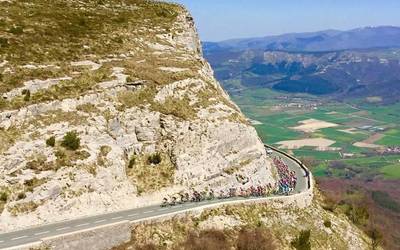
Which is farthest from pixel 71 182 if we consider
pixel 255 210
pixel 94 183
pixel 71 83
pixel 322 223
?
pixel 322 223

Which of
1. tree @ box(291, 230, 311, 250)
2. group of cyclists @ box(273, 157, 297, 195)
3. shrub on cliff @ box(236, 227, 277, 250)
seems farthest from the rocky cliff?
tree @ box(291, 230, 311, 250)

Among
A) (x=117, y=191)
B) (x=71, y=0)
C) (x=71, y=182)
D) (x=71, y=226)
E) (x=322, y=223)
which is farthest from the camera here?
(x=71, y=0)

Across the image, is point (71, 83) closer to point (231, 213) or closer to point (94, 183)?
point (94, 183)

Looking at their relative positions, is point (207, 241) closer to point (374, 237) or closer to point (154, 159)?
point (154, 159)

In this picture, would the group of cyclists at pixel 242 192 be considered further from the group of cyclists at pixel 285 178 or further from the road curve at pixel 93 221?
the road curve at pixel 93 221

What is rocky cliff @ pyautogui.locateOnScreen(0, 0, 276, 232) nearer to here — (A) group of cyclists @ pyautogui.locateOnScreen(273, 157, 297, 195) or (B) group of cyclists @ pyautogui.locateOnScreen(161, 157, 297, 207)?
(B) group of cyclists @ pyautogui.locateOnScreen(161, 157, 297, 207)

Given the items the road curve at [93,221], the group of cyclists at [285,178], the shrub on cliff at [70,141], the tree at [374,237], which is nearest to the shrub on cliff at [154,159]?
the road curve at [93,221]

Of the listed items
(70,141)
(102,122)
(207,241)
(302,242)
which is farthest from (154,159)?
(302,242)
